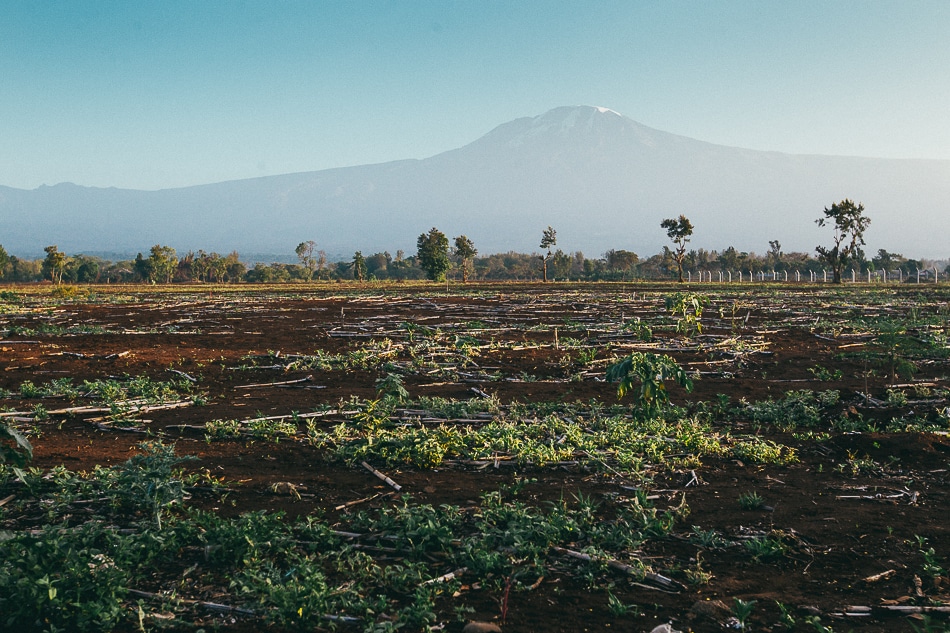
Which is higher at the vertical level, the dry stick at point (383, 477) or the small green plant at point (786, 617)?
the dry stick at point (383, 477)

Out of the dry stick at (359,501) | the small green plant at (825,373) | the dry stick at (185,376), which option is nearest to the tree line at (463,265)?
the small green plant at (825,373)

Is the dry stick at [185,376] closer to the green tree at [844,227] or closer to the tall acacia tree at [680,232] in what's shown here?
the green tree at [844,227]

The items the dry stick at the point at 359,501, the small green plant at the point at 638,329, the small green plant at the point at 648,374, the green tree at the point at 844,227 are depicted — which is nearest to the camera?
the dry stick at the point at 359,501

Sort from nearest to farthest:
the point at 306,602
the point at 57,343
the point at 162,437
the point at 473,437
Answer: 1. the point at 306,602
2. the point at 473,437
3. the point at 162,437
4. the point at 57,343

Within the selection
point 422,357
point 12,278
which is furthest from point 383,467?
point 12,278

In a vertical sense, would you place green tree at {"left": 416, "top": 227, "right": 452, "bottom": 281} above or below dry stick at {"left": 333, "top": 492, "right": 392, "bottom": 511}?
above

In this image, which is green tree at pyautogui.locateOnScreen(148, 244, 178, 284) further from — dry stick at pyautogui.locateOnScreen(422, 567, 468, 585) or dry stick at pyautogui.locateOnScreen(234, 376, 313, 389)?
dry stick at pyautogui.locateOnScreen(422, 567, 468, 585)

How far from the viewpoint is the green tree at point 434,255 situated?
7469cm

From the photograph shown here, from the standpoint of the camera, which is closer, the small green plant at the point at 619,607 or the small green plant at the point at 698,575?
the small green plant at the point at 619,607

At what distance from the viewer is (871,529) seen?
17.6 feet

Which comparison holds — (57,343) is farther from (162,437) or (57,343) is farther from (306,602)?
(306,602)

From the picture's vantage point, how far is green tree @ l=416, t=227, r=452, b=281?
74688mm

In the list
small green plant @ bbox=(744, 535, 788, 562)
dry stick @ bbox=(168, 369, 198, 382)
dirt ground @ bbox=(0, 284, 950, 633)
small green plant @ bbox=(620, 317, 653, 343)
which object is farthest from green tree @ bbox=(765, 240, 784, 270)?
small green plant @ bbox=(744, 535, 788, 562)

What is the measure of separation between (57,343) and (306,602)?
57.3ft
